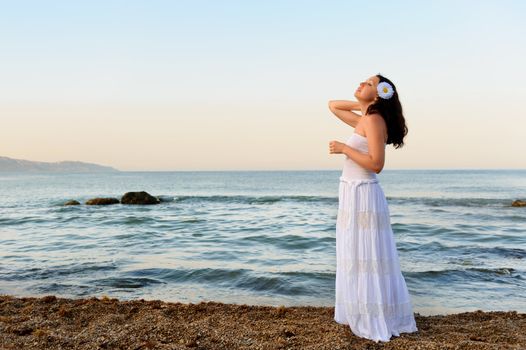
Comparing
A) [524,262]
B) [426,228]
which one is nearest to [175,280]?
[524,262]

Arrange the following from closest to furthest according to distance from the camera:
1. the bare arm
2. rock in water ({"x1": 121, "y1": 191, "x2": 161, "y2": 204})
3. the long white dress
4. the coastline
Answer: the coastline → the long white dress → the bare arm → rock in water ({"x1": 121, "y1": 191, "x2": 161, "y2": 204})

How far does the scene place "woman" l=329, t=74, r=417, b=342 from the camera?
4.80 meters

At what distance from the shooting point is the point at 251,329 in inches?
212

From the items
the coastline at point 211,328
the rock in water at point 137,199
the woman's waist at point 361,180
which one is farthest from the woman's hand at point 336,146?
the rock in water at point 137,199

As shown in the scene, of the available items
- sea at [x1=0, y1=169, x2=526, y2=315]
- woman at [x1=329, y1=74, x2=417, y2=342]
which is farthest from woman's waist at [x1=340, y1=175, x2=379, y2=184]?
sea at [x1=0, y1=169, x2=526, y2=315]

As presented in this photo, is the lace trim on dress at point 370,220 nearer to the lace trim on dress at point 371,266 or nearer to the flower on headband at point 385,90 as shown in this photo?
the lace trim on dress at point 371,266

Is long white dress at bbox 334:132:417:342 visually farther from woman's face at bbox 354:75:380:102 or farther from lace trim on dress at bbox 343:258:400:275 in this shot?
woman's face at bbox 354:75:380:102

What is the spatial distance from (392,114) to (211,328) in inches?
121

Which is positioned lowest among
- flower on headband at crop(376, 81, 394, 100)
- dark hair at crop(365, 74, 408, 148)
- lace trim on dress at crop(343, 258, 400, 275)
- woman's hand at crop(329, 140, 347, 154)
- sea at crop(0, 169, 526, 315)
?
sea at crop(0, 169, 526, 315)

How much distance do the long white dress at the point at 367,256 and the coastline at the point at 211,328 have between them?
0.22 m

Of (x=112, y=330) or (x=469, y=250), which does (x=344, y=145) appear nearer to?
(x=112, y=330)

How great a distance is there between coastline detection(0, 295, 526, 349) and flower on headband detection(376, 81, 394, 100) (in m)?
2.45

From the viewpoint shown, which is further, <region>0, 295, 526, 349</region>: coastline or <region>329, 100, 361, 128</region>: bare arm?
<region>329, 100, 361, 128</region>: bare arm

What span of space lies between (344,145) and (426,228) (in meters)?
14.4
